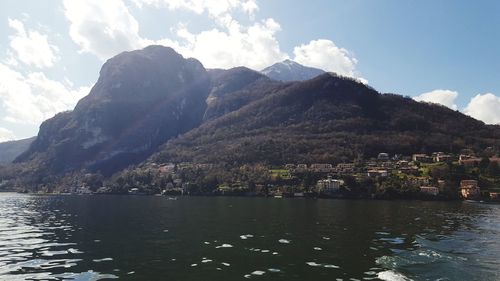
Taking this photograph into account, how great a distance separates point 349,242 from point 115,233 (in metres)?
31.4

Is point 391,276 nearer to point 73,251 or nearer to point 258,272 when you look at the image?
point 258,272

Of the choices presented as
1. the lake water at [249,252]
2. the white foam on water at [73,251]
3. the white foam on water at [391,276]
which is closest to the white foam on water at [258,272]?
the lake water at [249,252]

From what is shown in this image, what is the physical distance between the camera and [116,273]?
34812 millimetres

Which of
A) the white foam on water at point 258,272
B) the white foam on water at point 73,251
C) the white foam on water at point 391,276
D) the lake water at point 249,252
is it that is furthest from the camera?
the white foam on water at point 73,251

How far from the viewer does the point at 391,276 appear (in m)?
34.5

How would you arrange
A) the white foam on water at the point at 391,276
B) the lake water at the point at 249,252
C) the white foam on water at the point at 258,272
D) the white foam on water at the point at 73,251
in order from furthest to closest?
the white foam on water at the point at 73,251 < the lake water at the point at 249,252 < the white foam on water at the point at 258,272 < the white foam on water at the point at 391,276

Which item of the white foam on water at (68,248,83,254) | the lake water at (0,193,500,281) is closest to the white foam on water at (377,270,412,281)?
the lake water at (0,193,500,281)

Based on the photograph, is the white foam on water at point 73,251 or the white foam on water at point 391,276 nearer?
the white foam on water at point 391,276

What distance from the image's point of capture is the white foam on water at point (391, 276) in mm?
33731

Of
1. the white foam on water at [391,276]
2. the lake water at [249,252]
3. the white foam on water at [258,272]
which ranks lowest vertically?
the white foam on water at [391,276]

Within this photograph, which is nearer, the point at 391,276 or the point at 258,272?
the point at 391,276

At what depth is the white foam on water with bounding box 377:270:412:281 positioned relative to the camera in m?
33.7

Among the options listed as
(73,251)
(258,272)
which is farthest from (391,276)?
(73,251)

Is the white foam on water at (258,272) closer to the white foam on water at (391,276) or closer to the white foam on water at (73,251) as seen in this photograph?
the white foam on water at (391,276)
